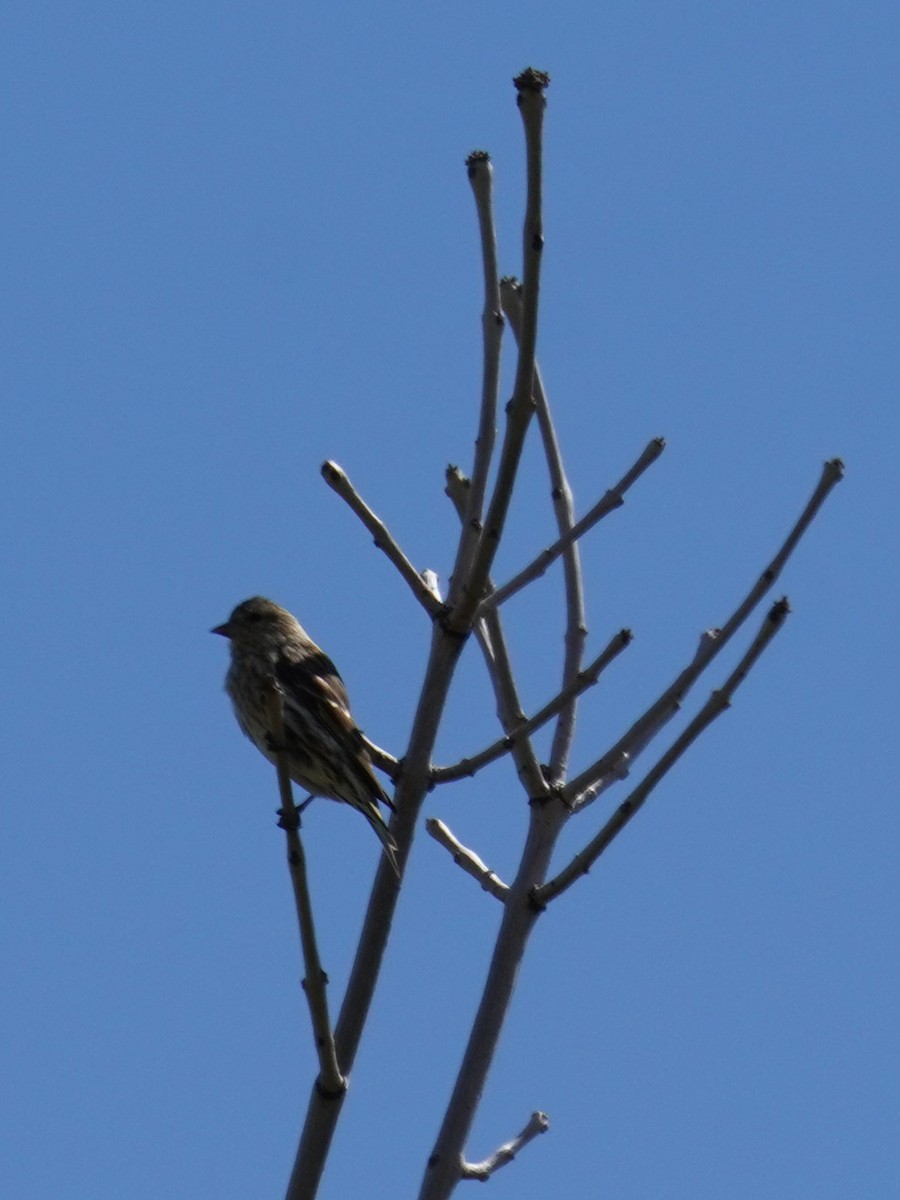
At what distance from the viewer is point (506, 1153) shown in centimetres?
428

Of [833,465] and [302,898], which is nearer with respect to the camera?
[302,898]

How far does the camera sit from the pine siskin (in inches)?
240

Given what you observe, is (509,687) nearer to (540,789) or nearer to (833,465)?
(540,789)

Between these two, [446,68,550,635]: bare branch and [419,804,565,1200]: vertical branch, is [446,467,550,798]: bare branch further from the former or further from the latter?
[446,68,550,635]: bare branch

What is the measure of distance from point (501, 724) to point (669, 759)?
832mm

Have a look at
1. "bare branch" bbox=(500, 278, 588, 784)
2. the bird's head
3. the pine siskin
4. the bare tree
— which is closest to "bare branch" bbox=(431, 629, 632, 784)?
the bare tree

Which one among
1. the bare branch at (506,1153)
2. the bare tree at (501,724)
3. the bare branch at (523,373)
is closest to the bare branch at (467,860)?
the bare tree at (501,724)

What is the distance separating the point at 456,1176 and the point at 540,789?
1097mm

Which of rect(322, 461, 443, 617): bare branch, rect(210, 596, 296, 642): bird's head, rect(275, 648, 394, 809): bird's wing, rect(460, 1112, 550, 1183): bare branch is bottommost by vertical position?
rect(460, 1112, 550, 1183): bare branch

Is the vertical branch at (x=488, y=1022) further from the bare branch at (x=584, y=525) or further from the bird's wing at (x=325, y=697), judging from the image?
the bird's wing at (x=325, y=697)

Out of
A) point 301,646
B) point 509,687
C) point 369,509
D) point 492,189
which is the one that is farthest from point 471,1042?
point 301,646

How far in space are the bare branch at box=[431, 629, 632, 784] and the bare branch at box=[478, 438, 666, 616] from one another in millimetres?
286

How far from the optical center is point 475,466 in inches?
165

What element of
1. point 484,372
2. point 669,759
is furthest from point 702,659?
point 484,372
